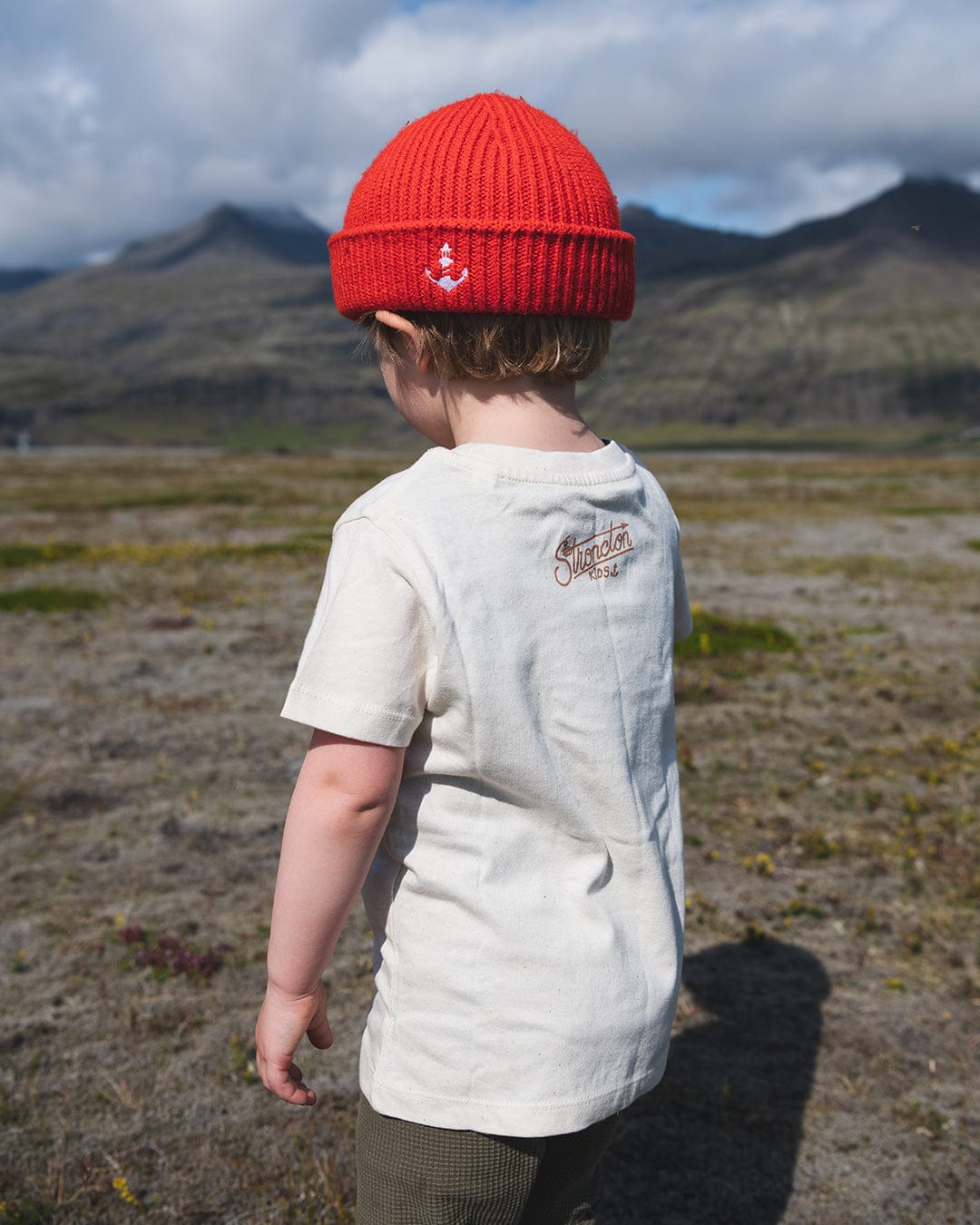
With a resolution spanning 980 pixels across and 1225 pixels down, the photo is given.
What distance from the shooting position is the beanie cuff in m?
2.29

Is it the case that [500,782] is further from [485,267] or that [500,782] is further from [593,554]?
[485,267]

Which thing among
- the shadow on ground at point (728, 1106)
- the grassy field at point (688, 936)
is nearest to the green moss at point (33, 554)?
the grassy field at point (688, 936)

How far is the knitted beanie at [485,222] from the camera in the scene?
230 cm

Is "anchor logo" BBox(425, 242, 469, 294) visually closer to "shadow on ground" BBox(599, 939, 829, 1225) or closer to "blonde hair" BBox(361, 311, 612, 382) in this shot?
"blonde hair" BBox(361, 311, 612, 382)

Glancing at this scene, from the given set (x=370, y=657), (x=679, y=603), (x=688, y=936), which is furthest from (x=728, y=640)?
(x=370, y=657)

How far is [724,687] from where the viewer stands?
1244 centimetres

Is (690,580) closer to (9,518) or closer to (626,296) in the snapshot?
(626,296)

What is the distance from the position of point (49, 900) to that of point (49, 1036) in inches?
65.0

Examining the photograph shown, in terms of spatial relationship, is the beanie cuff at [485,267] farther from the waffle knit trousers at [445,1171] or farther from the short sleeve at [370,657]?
the waffle knit trousers at [445,1171]

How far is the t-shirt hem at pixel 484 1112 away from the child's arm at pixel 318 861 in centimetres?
28

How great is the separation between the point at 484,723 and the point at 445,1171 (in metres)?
1.11

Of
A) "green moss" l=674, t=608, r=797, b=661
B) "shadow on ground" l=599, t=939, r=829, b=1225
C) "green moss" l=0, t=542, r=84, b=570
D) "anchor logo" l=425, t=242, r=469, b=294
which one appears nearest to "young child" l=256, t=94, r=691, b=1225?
"anchor logo" l=425, t=242, r=469, b=294

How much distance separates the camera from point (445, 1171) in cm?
234

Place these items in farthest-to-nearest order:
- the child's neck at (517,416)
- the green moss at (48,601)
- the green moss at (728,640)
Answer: the green moss at (48,601) < the green moss at (728,640) < the child's neck at (517,416)
